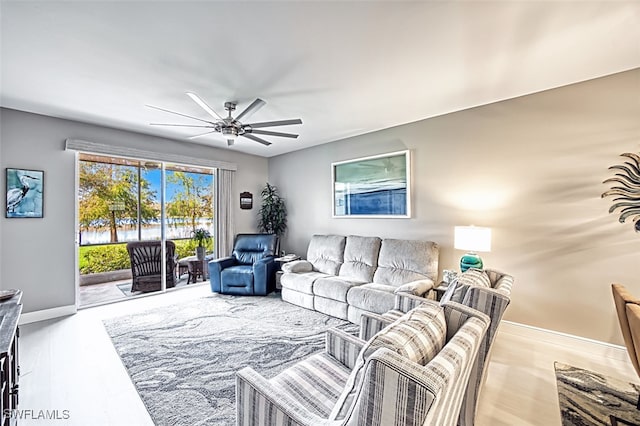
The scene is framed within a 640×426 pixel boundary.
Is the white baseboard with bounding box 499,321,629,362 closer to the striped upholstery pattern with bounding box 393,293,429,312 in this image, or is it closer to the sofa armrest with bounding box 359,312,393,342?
the striped upholstery pattern with bounding box 393,293,429,312

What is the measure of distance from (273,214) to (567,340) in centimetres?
494

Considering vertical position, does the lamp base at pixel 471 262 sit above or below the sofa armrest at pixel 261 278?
above

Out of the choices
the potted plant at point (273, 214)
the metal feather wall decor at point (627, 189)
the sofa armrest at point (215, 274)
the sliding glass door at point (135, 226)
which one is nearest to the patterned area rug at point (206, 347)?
the sofa armrest at point (215, 274)

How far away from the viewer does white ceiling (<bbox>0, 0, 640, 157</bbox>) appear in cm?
188

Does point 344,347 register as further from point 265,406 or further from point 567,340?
point 567,340

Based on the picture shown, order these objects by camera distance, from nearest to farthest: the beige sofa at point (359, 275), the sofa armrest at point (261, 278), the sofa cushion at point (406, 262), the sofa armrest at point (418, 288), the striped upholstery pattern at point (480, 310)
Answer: the striped upholstery pattern at point (480, 310) < the sofa armrest at point (418, 288) < the beige sofa at point (359, 275) < the sofa cushion at point (406, 262) < the sofa armrest at point (261, 278)

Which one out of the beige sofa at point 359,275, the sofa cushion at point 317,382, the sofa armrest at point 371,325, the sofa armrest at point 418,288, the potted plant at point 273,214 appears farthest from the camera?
the potted plant at point 273,214

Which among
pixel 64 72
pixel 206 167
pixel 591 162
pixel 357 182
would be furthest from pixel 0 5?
pixel 591 162

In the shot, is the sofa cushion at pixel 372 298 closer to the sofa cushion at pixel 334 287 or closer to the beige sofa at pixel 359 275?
the beige sofa at pixel 359 275

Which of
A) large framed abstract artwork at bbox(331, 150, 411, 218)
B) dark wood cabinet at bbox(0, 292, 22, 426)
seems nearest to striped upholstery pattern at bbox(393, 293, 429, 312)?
large framed abstract artwork at bbox(331, 150, 411, 218)

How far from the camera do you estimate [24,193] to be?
3.65m

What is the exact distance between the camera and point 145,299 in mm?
4637

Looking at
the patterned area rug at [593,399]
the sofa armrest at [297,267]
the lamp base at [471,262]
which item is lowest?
the patterned area rug at [593,399]

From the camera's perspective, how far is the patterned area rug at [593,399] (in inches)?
75.2
